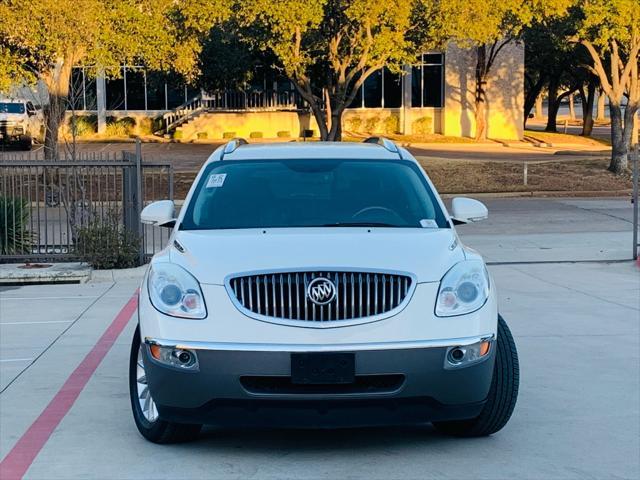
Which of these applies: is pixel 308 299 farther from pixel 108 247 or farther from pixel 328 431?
pixel 108 247

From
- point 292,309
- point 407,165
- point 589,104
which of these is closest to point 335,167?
point 407,165

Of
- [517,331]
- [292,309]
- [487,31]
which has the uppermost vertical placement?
[487,31]

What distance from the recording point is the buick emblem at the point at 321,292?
5.53 m

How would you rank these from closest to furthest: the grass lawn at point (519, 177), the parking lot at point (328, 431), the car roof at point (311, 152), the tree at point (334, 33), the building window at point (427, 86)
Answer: the parking lot at point (328, 431)
the car roof at point (311, 152)
the tree at point (334, 33)
the grass lawn at point (519, 177)
the building window at point (427, 86)

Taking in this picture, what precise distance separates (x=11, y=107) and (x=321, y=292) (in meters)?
40.0

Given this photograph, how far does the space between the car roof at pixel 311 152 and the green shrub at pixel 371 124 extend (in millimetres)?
41832

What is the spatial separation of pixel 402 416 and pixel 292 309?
83 cm

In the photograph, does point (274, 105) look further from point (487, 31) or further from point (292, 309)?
point (292, 309)

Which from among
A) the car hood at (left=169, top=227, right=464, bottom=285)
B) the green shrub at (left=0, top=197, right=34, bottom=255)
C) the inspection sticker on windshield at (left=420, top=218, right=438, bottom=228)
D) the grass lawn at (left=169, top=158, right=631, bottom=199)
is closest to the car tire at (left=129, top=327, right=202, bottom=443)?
the car hood at (left=169, top=227, right=464, bottom=285)

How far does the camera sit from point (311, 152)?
7180mm

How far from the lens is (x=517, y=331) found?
9.95 meters

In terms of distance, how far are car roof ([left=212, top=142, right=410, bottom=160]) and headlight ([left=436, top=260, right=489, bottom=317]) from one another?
1494mm

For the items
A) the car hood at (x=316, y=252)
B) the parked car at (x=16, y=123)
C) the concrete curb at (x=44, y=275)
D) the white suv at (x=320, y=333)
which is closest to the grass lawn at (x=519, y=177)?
the concrete curb at (x=44, y=275)

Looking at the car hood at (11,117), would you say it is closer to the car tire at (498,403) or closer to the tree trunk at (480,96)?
the tree trunk at (480,96)
